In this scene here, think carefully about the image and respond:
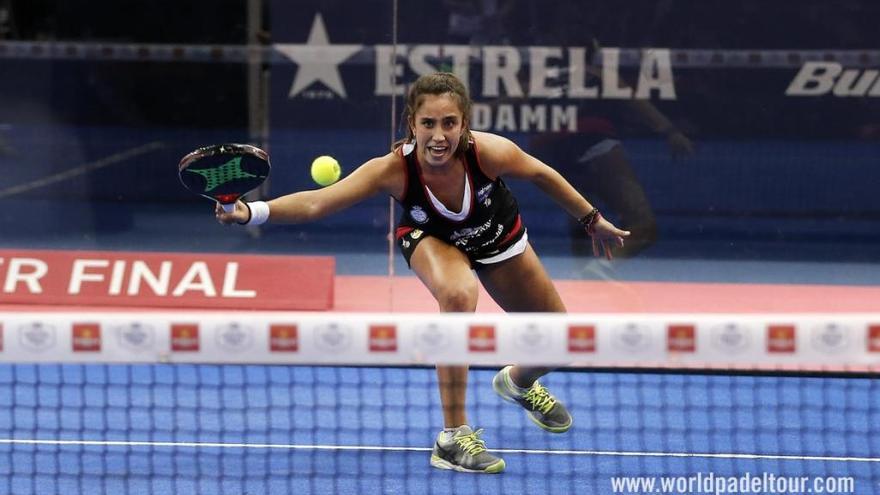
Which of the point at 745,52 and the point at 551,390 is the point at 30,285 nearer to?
the point at 551,390

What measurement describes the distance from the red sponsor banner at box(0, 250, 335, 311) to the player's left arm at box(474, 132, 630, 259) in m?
2.61

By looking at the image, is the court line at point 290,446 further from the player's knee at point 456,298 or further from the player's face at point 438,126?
the player's face at point 438,126

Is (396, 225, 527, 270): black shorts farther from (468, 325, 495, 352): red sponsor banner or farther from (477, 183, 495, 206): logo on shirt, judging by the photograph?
(468, 325, 495, 352): red sponsor banner

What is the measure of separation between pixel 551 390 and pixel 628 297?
4.87 ft

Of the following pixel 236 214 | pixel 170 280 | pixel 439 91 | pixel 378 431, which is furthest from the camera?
pixel 170 280

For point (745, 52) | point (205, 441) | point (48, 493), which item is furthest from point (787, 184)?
point (48, 493)

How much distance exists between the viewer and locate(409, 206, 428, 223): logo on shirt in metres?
5.11

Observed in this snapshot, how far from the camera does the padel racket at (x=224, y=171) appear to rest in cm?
432

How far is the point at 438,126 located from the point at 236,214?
814mm

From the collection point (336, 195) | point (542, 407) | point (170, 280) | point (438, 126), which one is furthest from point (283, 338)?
point (170, 280)

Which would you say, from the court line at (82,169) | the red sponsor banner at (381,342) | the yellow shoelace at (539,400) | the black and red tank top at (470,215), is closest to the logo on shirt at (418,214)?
the black and red tank top at (470,215)

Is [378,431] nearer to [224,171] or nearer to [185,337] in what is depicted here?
[224,171]

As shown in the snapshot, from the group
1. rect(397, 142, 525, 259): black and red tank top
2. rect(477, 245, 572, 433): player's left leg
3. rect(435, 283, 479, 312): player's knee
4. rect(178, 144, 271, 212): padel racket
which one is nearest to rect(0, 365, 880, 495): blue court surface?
rect(477, 245, 572, 433): player's left leg

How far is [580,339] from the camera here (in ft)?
11.4
